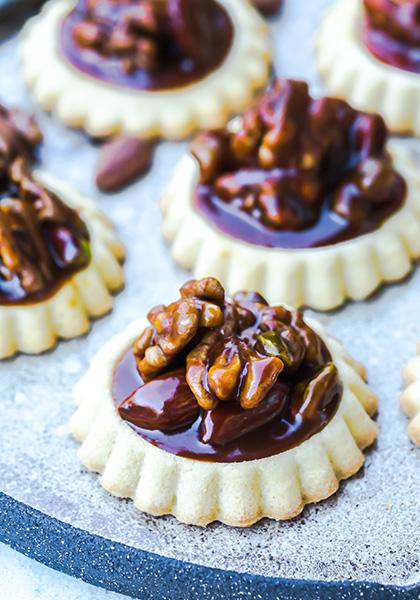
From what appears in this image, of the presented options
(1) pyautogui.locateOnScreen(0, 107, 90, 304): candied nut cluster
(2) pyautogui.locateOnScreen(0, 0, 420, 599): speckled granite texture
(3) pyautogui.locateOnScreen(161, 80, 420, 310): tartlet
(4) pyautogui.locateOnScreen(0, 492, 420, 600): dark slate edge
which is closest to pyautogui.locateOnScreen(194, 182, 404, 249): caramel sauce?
(3) pyautogui.locateOnScreen(161, 80, 420, 310): tartlet

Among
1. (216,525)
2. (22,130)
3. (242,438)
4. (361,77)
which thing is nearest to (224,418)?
(242,438)

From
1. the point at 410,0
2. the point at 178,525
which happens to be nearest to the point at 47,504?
the point at 178,525

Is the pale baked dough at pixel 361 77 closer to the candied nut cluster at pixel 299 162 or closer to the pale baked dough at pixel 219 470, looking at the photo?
the candied nut cluster at pixel 299 162

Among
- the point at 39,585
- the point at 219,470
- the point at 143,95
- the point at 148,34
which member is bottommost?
the point at 39,585

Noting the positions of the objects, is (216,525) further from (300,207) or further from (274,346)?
(300,207)

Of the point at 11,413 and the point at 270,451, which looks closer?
the point at 270,451

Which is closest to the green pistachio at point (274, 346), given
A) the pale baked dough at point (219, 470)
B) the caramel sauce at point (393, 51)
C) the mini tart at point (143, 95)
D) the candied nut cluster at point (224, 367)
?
the candied nut cluster at point (224, 367)

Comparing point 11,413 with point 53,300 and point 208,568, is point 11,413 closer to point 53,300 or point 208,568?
point 53,300
